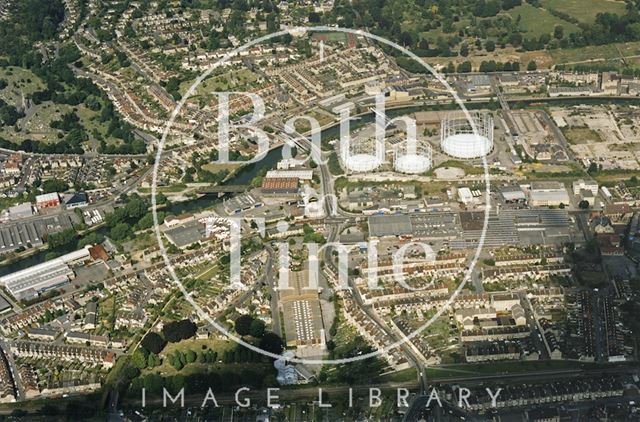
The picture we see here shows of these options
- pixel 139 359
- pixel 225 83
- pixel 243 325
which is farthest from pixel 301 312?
pixel 225 83

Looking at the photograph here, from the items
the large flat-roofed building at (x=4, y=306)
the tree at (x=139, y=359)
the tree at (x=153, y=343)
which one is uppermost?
the large flat-roofed building at (x=4, y=306)

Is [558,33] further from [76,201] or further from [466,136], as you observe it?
[76,201]

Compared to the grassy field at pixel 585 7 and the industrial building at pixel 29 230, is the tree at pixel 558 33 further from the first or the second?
the industrial building at pixel 29 230

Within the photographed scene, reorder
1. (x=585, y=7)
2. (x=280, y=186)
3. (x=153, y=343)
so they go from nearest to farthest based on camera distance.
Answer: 1. (x=153, y=343)
2. (x=280, y=186)
3. (x=585, y=7)

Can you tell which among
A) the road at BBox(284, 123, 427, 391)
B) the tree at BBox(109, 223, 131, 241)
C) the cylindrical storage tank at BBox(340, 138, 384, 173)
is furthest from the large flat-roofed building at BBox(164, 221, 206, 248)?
the cylindrical storage tank at BBox(340, 138, 384, 173)

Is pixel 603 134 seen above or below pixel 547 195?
above

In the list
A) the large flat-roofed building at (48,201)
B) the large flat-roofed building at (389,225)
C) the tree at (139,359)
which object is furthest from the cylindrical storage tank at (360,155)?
the tree at (139,359)
